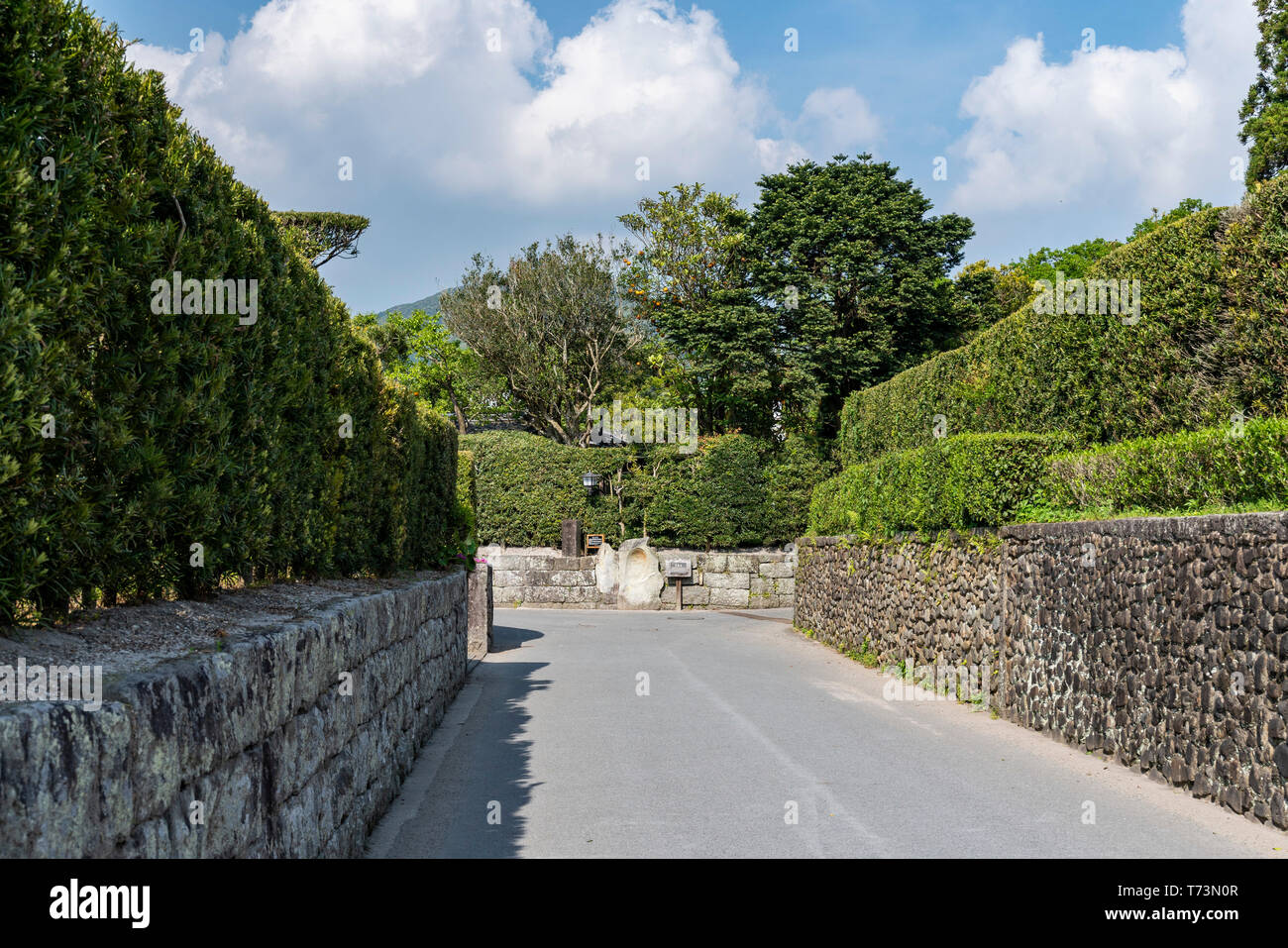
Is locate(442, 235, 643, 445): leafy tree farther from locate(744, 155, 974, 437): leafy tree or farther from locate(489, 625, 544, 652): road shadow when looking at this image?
locate(489, 625, 544, 652): road shadow

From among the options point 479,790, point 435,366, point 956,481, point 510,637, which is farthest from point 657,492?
point 435,366

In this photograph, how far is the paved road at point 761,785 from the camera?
19.2 ft

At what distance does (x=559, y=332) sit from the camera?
40.1 metres

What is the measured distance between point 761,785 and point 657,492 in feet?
71.6

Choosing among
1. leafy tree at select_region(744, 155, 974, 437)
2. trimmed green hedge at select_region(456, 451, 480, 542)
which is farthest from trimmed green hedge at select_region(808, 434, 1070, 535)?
leafy tree at select_region(744, 155, 974, 437)

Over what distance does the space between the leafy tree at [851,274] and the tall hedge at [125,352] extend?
74.4 feet

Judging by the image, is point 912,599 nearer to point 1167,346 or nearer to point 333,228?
point 1167,346

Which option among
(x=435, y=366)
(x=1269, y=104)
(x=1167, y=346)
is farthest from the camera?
(x=435, y=366)

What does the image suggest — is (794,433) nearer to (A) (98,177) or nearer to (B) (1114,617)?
(B) (1114,617)

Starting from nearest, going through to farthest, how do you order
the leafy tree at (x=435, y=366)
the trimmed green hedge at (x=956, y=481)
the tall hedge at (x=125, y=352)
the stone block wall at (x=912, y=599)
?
1. the tall hedge at (x=125, y=352)
2. the trimmed green hedge at (x=956, y=481)
3. the stone block wall at (x=912, y=599)
4. the leafy tree at (x=435, y=366)

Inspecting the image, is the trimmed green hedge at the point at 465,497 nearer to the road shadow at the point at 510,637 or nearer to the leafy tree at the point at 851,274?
the road shadow at the point at 510,637

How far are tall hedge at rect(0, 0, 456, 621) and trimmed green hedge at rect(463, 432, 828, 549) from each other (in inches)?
873

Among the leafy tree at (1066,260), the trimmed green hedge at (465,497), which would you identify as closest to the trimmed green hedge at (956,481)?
the trimmed green hedge at (465,497)

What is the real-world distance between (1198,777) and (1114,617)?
1.63 metres
